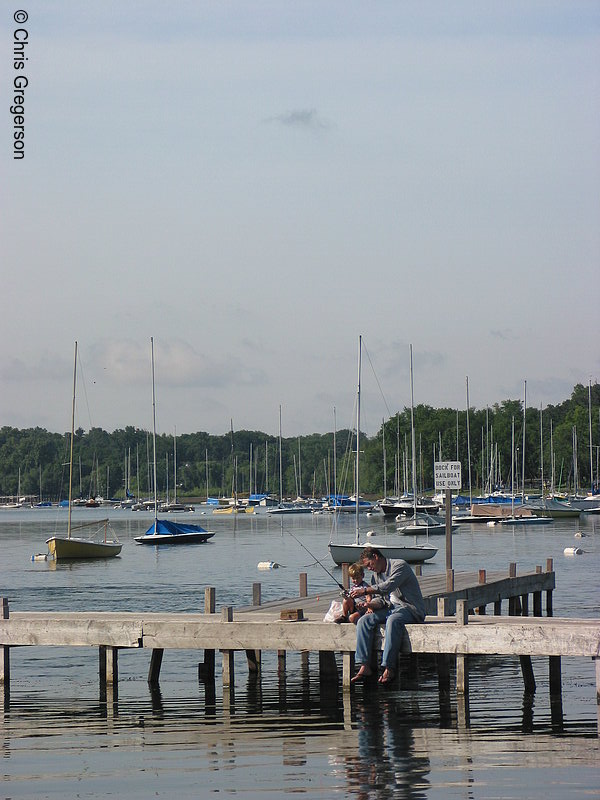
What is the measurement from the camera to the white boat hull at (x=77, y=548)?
66312 mm

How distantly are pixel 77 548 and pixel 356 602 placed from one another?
162 ft

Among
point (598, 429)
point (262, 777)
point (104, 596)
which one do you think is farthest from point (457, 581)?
point (598, 429)

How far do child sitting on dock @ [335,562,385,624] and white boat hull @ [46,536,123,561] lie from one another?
1858 inches

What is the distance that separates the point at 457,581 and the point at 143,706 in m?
→ 11.3

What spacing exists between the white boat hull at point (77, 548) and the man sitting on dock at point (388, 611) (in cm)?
4768

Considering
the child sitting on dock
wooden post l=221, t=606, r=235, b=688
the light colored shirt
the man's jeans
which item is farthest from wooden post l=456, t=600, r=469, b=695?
wooden post l=221, t=606, r=235, b=688

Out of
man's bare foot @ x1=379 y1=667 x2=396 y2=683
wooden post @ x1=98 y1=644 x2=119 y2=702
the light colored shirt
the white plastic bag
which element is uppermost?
the light colored shirt

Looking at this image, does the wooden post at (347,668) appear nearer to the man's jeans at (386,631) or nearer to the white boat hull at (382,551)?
the man's jeans at (386,631)

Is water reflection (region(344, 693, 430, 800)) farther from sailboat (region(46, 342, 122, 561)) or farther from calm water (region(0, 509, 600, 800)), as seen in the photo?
sailboat (region(46, 342, 122, 561))

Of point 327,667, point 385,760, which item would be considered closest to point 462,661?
point 327,667

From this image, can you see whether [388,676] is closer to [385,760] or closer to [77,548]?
[385,760]

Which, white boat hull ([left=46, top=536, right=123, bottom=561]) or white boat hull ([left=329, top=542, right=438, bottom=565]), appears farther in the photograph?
white boat hull ([left=46, top=536, right=123, bottom=561])

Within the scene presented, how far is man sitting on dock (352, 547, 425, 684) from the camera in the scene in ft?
64.0

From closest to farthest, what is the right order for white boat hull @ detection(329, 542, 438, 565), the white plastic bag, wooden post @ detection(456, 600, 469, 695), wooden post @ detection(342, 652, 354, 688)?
wooden post @ detection(456, 600, 469, 695) → the white plastic bag → wooden post @ detection(342, 652, 354, 688) → white boat hull @ detection(329, 542, 438, 565)
